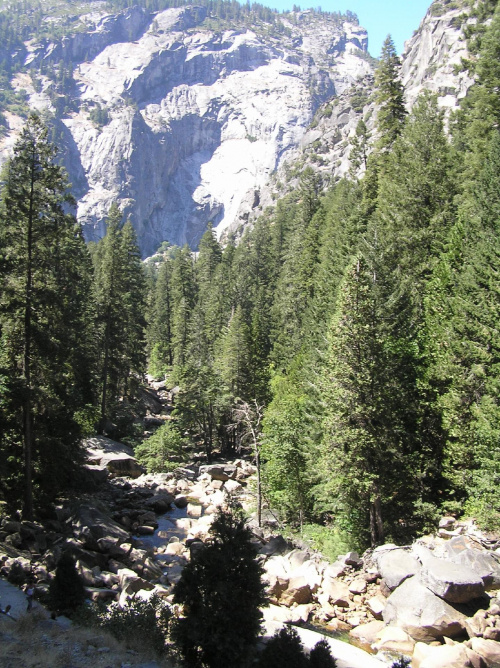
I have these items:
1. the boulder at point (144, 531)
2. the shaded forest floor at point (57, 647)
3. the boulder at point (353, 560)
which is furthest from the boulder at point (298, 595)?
the boulder at point (144, 531)

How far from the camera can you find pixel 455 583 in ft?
43.6

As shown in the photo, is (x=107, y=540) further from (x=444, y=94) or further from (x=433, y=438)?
(x=444, y=94)

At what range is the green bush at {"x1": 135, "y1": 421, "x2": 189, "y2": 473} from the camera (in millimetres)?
34978

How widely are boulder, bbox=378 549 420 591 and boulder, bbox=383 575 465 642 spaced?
474mm

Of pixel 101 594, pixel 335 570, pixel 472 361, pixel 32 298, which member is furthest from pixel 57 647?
pixel 472 361

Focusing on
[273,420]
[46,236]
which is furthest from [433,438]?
[46,236]

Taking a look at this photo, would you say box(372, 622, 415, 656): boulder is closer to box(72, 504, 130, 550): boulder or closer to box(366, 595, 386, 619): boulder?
box(366, 595, 386, 619): boulder

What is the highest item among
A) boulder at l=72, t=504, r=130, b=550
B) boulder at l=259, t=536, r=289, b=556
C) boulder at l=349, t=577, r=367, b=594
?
boulder at l=72, t=504, r=130, b=550

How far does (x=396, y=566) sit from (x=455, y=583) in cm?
232

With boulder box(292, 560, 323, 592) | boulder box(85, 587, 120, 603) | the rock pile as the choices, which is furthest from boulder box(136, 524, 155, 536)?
boulder box(85, 587, 120, 603)

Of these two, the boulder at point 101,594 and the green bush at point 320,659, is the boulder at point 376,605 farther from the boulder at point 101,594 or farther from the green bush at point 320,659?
the boulder at point 101,594

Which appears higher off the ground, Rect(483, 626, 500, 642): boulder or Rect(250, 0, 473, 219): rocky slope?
Rect(250, 0, 473, 219): rocky slope

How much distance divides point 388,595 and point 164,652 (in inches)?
336

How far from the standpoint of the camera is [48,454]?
19406 mm
